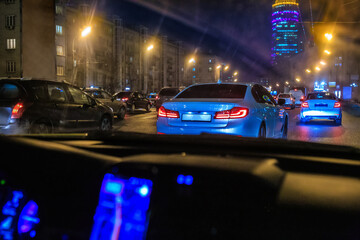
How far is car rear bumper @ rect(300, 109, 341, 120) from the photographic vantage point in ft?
55.9

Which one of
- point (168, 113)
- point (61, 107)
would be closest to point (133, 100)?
point (61, 107)

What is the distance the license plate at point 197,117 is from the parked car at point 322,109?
1230 cm

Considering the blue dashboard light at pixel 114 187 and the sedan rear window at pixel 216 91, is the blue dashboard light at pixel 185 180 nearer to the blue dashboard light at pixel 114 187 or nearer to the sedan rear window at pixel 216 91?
the blue dashboard light at pixel 114 187

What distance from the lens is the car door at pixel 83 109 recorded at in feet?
33.2

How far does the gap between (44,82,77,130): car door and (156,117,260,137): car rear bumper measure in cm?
338

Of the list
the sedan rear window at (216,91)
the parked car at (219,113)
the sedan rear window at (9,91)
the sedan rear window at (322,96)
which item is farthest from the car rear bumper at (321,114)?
the sedan rear window at (9,91)

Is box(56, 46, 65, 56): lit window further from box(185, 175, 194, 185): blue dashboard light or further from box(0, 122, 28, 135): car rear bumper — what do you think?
box(185, 175, 194, 185): blue dashboard light

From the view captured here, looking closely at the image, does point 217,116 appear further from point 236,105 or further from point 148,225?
point 148,225

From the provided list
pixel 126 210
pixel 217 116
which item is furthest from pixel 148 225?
pixel 217 116

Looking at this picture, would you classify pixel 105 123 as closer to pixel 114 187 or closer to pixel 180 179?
pixel 114 187

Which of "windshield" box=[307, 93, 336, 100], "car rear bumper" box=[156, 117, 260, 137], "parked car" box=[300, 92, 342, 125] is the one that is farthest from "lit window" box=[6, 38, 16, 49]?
"car rear bumper" box=[156, 117, 260, 137]

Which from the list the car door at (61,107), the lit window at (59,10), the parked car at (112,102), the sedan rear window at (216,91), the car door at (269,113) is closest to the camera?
the sedan rear window at (216,91)

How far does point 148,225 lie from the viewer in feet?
5.88

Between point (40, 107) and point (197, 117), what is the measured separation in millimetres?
4166
